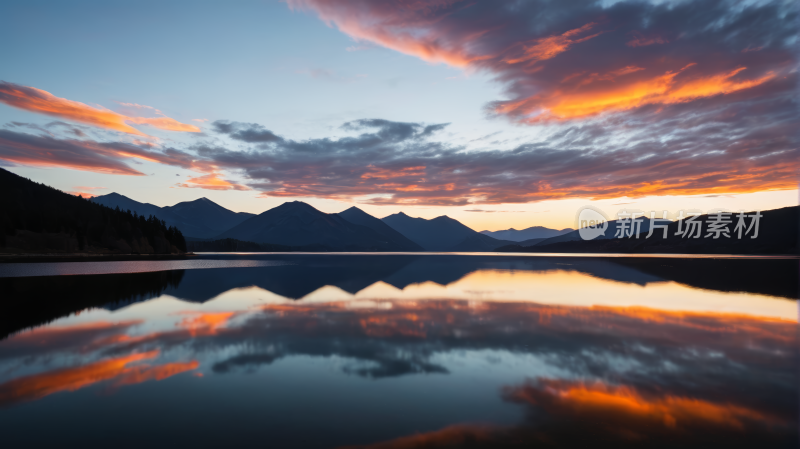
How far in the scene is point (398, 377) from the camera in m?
13.7

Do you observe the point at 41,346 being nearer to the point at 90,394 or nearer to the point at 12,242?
the point at 90,394

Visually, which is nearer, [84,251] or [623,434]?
[623,434]

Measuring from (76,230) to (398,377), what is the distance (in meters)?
215

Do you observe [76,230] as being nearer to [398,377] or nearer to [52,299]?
[52,299]

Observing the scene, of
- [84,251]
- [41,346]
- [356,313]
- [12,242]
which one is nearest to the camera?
[41,346]

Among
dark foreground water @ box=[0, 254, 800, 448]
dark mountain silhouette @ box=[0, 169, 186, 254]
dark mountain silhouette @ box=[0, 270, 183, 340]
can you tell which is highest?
dark mountain silhouette @ box=[0, 169, 186, 254]

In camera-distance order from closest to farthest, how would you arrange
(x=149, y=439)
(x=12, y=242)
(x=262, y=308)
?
(x=149, y=439) → (x=262, y=308) → (x=12, y=242)

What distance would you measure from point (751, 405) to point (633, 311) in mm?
18145

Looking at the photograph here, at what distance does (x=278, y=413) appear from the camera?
10.4 m

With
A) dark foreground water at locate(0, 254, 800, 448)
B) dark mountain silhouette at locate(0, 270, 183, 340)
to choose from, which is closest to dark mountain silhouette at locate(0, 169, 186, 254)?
dark mountain silhouette at locate(0, 270, 183, 340)

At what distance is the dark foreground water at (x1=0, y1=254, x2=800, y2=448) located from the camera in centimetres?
930

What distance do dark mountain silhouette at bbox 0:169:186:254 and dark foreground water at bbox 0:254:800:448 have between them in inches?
7000

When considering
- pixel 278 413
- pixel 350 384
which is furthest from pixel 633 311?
pixel 278 413

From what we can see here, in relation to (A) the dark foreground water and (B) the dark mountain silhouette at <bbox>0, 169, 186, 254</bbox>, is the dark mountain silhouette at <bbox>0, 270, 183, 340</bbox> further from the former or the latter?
(B) the dark mountain silhouette at <bbox>0, 169, 186, 254</bbox>
